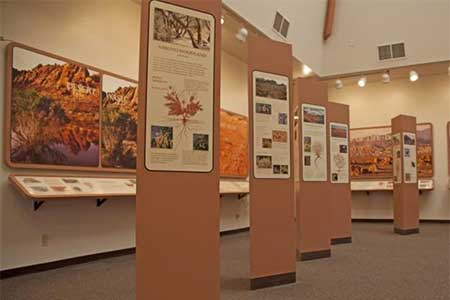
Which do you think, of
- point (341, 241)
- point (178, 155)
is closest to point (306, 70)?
point (341, 241)

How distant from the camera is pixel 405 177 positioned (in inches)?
353

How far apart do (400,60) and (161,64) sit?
9.71 meters

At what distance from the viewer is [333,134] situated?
812 cm

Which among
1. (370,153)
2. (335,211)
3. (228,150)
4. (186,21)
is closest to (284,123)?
(186,21)

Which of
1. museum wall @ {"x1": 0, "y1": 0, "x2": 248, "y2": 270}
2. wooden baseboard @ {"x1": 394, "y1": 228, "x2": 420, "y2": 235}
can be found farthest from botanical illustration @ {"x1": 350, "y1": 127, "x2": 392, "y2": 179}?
museum wall @ {"x1": 0, "y1": 0, "x2": 248, "y2": 270}

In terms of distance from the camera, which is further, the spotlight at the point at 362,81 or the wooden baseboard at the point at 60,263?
the spotlight at the point at 362,81

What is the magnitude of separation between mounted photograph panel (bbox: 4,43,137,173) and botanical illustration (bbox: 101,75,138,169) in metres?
0.10

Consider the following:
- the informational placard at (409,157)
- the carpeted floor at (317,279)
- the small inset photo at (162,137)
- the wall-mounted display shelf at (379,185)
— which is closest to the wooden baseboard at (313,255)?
the carpeted floor at (317,279)

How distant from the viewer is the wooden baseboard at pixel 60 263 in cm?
482

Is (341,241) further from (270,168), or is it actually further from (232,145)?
(270,168)

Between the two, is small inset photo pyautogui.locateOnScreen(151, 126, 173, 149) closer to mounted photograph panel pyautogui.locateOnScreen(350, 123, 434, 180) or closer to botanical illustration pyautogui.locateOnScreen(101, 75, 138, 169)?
botanical illustration pyautogui.locateOnScreen(101, 75, 138, 169)

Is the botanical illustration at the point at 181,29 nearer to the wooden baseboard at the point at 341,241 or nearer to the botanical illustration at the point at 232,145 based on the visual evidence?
the wooden baseboard at the point at 341,241

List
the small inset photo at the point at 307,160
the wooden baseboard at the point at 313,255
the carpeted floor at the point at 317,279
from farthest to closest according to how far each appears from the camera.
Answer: the small inset photo at the point at 307,160 → the wooden baseboard at the point at 313,255 → the carpeted floor at the point at 317,279

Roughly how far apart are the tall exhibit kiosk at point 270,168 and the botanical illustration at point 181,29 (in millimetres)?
1579
